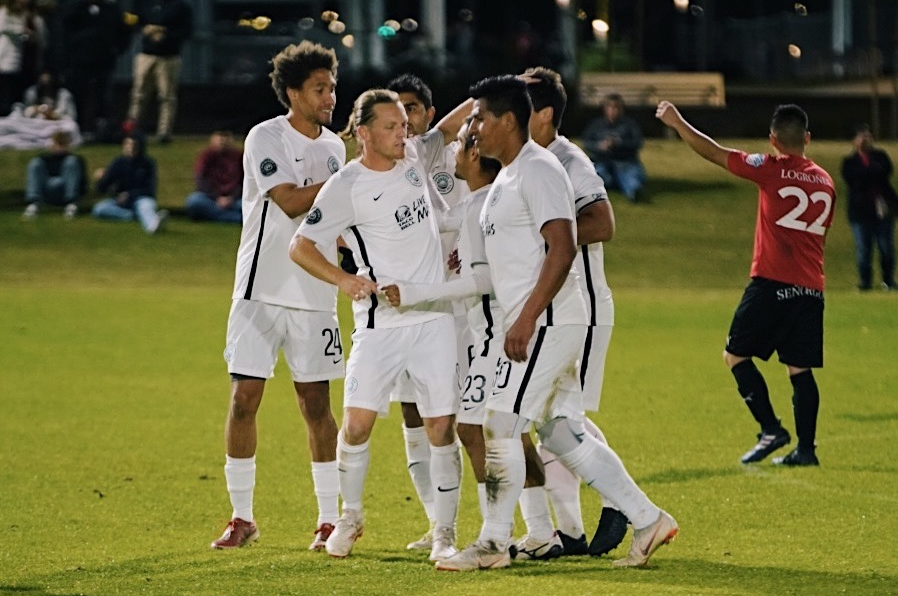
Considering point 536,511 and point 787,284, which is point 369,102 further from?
point 787,284

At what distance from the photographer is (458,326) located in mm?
8352

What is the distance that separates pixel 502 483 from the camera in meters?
7.34

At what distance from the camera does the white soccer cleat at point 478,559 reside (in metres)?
7.34

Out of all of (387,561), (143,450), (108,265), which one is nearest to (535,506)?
(387,561)

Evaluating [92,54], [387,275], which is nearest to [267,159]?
[387,275]

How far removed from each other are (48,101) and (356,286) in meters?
24.6

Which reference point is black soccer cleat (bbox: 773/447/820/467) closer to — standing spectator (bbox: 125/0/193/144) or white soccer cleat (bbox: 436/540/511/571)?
white soccer cleat (bbox: 436/540/511/571)

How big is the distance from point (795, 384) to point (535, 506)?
350cm

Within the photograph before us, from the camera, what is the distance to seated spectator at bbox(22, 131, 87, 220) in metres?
27.2

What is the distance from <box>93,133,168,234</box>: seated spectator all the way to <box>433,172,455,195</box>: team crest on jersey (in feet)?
60.2

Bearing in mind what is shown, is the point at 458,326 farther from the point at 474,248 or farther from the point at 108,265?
the point at 108,265

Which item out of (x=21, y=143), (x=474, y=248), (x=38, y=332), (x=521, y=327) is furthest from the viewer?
(x=21, y=143)

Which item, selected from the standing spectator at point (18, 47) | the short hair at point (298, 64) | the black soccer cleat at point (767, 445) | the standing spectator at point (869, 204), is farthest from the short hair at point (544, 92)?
the standing spectator at point (18, 47)

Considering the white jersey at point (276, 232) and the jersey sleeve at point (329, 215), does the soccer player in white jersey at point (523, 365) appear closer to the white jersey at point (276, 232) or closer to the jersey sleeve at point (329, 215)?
the jersey sleeve at point (329, 215)
